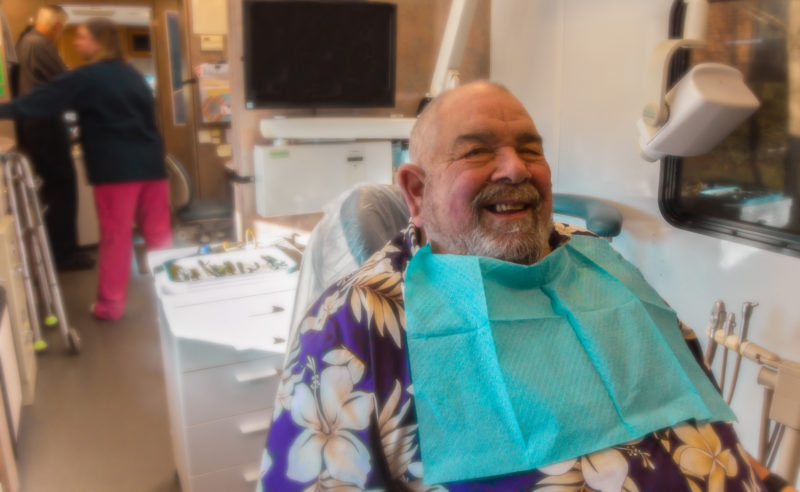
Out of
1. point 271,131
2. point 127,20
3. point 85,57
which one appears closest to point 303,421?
point 271,131

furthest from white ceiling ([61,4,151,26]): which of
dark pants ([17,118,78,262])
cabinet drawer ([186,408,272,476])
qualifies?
cabinet drawer ([186,408,272,476])

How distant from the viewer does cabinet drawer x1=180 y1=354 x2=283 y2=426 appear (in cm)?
168

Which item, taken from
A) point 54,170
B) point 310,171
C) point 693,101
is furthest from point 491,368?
point 54,170

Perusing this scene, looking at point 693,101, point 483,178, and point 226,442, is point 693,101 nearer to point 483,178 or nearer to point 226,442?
point 483,178

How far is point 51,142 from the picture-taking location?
13.6 ft

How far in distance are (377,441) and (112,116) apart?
2.79 metres

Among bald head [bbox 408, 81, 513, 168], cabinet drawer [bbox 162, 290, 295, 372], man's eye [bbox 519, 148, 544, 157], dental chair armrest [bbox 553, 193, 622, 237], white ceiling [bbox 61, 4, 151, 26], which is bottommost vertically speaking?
cabinet drawer [bbox 162, 290, 295, 372]

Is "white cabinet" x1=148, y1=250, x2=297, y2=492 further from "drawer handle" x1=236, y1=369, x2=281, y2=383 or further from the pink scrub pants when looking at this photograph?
the pink scrub pants

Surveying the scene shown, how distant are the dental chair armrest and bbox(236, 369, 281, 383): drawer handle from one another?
106 cm

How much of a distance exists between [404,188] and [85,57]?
2.67 m

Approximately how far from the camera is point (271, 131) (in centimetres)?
211

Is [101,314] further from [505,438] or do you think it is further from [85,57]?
[505,438]

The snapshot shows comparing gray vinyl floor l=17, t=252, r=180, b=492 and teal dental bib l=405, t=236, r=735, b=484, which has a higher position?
teal dental bib l=405, t=236, r=735, b=484

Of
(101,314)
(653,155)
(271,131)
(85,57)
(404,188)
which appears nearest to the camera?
(404,188)
